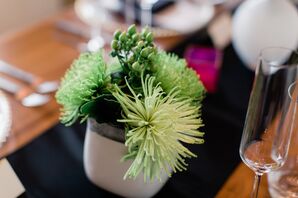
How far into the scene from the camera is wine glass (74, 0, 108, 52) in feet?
4.12

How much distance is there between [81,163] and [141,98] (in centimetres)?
25

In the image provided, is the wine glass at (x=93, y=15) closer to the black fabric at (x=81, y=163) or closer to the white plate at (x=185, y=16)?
the white plate at (x=185, y=16)

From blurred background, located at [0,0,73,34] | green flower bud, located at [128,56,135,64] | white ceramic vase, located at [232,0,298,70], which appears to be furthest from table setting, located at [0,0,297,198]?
blurred background, located at [0,0,73,34]

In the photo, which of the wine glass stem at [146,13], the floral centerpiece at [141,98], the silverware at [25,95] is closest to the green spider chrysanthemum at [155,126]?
the floral centerpiece at [141,98]

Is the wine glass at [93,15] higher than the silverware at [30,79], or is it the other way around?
the wine glass at [93,15]

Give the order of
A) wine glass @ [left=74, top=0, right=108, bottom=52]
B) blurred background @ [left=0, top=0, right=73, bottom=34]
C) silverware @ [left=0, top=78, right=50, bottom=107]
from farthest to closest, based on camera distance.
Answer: blurred background @ [left=0, top=0, right=73, bottom=34] < wine glass @ [left=74, top=0, right=108, bottom=52] < silverware @ [left=0, top=78, right=50, bottom=107]

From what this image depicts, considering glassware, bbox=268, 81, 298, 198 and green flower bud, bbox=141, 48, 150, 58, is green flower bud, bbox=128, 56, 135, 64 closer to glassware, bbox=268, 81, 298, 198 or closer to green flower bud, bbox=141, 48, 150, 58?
green flower bud, bbox=141, 48, 150, 58

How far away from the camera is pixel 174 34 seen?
4.25ft

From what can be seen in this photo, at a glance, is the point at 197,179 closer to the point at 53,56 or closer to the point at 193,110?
the point at 193,110

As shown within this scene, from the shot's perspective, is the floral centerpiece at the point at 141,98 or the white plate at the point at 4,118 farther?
the white plate at the point at 4,118

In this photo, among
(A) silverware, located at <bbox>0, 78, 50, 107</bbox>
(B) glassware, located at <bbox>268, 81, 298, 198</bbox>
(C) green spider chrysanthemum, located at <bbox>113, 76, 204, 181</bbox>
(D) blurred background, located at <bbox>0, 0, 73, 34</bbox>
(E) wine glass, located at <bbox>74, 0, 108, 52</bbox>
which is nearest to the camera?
(C) green spider chrysanthemum, located at <bbox>113, 76, 204, 181</bbox>

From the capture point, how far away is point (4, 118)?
2.70 ft

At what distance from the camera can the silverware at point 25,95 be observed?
0.97m

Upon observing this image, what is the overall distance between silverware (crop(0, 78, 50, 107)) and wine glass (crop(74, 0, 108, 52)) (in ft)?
0.95
